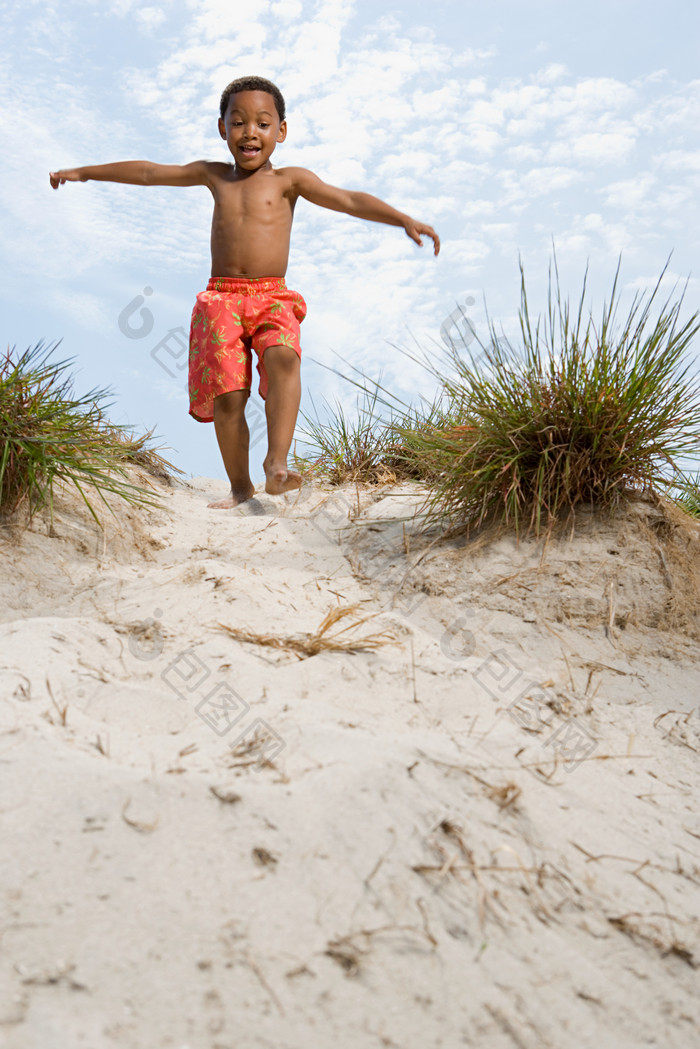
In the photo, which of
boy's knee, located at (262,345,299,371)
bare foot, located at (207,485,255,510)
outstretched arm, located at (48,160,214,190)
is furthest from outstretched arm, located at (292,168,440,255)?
bare foot, located at (207,485,255,510)

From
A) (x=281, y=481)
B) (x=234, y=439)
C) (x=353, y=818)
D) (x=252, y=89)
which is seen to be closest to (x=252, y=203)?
(x=252, y=89)

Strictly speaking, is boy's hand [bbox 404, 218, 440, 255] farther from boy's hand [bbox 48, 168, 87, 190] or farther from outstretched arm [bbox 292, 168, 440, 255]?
boy's hand [bbox 48, 168, 87, 190]

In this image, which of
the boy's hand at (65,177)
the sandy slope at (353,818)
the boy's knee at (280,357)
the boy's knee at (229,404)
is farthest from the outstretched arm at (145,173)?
the sandy slope at (353,818)

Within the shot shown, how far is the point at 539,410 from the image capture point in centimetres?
253

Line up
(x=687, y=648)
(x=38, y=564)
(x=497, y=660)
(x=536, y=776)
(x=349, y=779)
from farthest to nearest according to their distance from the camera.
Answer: (x=38, y=564), (x=687, y=648), (x=497, y=660), (x=536, y=776), (x=349, y=779)

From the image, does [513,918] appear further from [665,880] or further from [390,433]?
[390,433]

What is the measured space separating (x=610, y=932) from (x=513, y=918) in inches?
7.1

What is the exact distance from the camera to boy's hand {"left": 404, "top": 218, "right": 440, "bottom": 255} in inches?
132

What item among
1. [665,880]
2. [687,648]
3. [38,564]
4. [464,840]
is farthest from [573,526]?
[38,564]

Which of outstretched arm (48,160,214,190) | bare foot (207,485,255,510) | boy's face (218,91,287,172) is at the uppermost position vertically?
boy's face (218,91,287,172)

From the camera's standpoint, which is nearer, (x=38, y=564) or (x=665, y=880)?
(x=665, y=880)

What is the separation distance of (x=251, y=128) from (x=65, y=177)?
0.89m

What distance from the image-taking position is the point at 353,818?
48.9 inches

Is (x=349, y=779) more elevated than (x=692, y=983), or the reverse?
(x=349, y=779)
